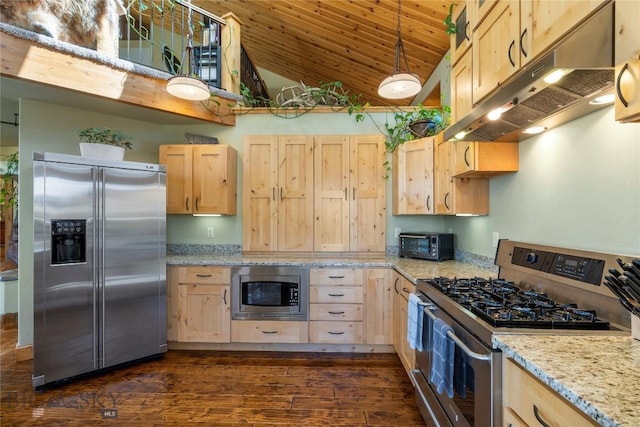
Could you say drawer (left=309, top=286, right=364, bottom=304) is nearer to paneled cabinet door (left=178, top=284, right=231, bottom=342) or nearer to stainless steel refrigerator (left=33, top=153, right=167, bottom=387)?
paneled cabinet door (left=178, top=284, right=231, bottom=342)

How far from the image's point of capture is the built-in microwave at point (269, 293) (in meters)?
2.89

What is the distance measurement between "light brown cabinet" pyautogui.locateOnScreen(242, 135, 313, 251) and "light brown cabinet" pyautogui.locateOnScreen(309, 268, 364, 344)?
22.5 inches

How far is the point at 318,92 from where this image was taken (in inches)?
137

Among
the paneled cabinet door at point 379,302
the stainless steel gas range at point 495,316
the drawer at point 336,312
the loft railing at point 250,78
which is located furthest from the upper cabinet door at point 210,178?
the stainless steel gas range at point 495,316

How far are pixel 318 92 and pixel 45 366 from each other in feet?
11.6

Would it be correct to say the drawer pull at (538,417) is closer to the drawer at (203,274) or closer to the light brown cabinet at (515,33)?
the light brown cabinet at (515,33)

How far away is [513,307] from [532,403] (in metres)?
0.51

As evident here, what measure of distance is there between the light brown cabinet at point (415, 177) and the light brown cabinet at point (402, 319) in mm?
696

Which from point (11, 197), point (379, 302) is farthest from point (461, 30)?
point (11, 197)

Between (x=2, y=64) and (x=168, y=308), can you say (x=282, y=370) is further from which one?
(x=2, y=64)

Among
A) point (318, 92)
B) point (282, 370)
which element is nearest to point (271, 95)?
point (318, 92)

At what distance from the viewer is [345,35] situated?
368 centimetres

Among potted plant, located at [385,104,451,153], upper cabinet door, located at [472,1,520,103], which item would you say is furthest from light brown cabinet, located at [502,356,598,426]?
potted plant, located at [385,104,451,153]

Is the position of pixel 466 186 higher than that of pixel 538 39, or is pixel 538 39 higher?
pixel 538 39
